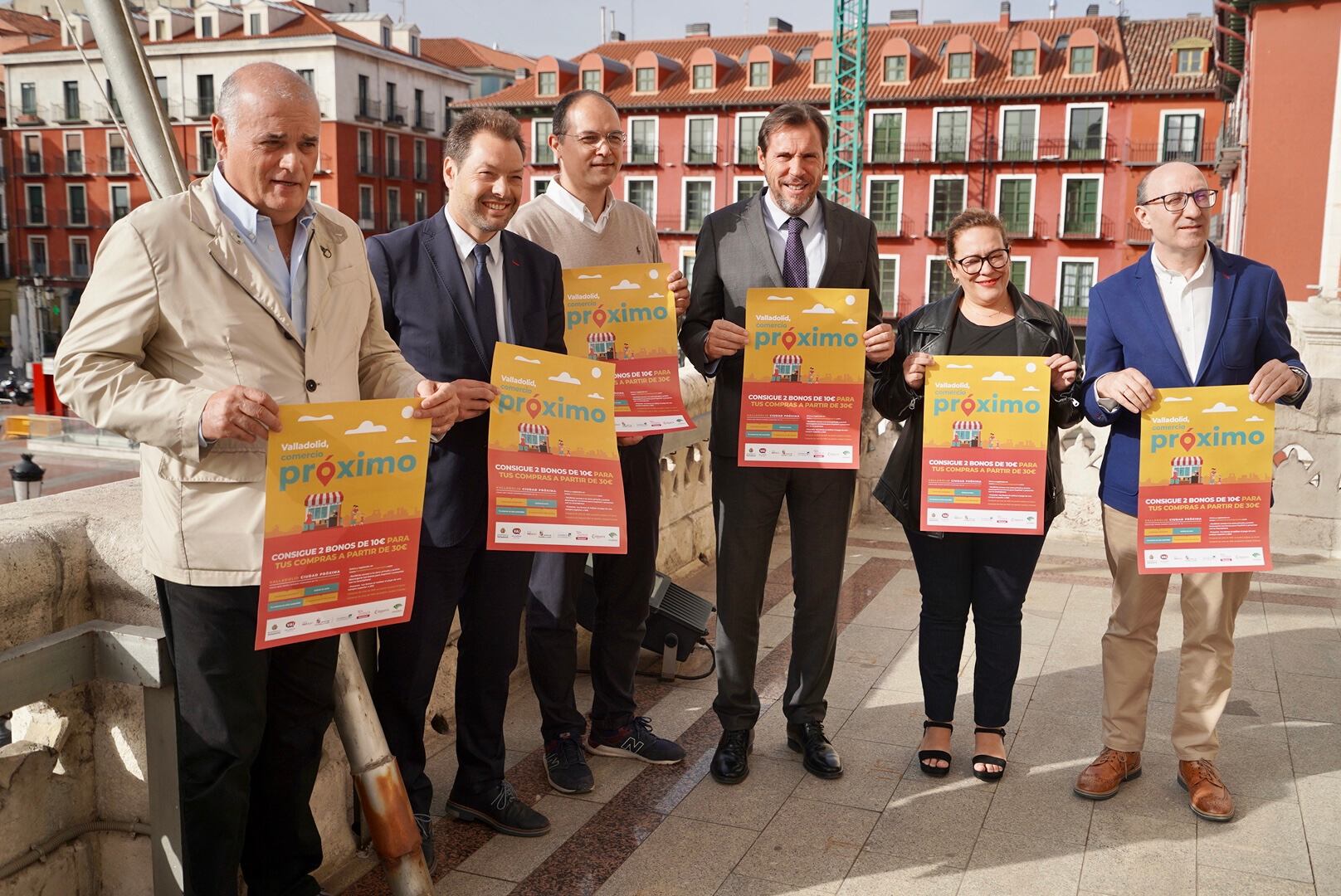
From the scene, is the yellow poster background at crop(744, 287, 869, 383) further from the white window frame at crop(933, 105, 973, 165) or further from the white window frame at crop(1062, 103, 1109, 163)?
the white window frame at crop(933, 105, 973, 165)

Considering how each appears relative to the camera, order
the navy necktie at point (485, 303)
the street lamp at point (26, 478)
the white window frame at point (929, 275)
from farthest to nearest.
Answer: the white window frame at point (929, 275)
the street lamp at point (26, 478)
the navy necktie at point (485, 303)

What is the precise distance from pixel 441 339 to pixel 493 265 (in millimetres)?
293

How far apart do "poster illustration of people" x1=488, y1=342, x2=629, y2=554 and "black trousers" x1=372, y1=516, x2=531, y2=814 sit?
15 centimetres

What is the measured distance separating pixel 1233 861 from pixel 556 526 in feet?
7.02

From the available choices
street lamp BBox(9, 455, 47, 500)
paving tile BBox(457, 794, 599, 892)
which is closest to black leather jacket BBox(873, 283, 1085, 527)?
paving tile BBox(457, 794, 599, 892)

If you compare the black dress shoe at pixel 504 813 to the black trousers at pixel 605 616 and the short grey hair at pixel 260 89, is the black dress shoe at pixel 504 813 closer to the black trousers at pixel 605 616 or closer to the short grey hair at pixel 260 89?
the black trousers at pixel 605 616

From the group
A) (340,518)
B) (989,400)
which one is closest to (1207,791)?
(989,400)

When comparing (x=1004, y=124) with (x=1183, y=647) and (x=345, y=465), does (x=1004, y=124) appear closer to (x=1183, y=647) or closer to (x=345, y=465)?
(x=1183, y=647)

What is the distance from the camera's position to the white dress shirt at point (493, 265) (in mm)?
3324

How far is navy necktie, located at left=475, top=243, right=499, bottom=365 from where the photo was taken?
3322 mm

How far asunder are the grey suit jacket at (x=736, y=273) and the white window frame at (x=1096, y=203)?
35.2m

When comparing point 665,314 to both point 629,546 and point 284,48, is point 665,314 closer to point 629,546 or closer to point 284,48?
point 629,546

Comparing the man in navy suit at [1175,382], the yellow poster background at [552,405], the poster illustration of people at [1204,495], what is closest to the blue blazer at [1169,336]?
the man in navy suit at [1175,382]

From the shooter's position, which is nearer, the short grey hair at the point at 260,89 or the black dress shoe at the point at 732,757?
the short grey hair at the point at 260,89
